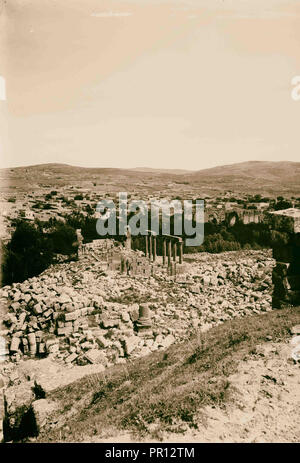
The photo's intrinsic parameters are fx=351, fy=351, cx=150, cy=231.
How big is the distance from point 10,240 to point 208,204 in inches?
461

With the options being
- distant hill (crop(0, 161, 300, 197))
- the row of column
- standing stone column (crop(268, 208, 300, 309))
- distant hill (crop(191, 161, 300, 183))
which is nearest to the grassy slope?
standing stone column (crop(268, 208, 300, 309))

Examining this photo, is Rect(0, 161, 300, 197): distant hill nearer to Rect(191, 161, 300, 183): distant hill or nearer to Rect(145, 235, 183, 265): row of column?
Rect(191, 161, 300, 183): distant hill

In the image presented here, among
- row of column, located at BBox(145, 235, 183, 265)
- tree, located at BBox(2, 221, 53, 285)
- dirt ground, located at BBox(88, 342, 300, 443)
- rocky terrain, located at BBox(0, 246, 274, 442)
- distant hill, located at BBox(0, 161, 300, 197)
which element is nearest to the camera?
dirt ground, located at BBox(88, 342, 300, 443)

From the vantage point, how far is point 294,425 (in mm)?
5207

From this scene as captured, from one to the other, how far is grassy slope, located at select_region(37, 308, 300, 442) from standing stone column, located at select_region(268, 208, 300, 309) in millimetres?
653

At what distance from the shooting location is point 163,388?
6473mm

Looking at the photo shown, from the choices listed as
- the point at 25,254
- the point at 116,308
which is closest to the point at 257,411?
the point at 116,308

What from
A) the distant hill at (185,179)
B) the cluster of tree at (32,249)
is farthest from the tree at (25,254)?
the distant hill at (185,179)

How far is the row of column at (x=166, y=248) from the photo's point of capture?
17469 mm

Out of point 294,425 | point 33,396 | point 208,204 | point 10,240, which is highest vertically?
point 208,204

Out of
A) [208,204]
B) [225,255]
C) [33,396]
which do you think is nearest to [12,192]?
[208,204]

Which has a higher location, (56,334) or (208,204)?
(208,204)

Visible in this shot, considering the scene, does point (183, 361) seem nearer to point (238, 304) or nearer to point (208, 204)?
point (238, 304)

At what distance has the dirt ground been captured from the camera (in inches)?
199
